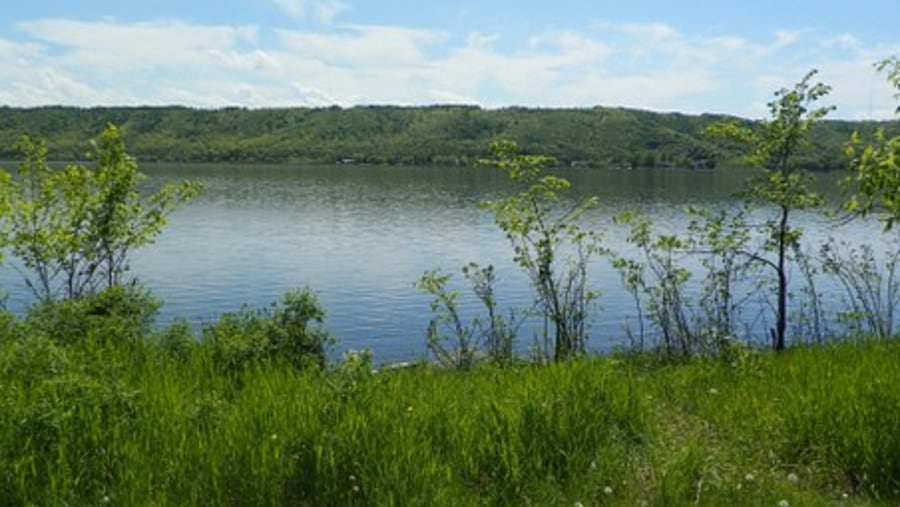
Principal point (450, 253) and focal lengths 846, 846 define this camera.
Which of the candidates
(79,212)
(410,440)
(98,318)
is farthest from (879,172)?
(79,212)

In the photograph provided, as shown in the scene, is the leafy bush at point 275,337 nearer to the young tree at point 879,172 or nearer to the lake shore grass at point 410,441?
the lake shore grass at point 410,441

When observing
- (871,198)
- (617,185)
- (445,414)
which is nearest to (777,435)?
(871,198)

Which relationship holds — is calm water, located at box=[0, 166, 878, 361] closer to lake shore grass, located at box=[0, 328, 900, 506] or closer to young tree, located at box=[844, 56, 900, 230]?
lake shore grass, located at box=[0, 328, 900, 506]

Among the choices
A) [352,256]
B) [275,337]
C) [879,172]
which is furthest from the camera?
[352,256]

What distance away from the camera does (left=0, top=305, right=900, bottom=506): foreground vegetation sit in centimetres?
573

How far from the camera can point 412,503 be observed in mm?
5695

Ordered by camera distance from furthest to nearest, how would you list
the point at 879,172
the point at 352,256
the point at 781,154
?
1. the point at 352,256
2. the point at 781,154
3. the point at 879,172

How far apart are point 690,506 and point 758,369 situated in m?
4.39

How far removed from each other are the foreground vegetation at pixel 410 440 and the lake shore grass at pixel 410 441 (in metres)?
0.01

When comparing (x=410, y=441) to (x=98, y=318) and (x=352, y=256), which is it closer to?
(x=98, y=318)

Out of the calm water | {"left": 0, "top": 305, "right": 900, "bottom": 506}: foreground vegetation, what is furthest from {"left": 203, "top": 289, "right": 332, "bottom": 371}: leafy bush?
the calm water

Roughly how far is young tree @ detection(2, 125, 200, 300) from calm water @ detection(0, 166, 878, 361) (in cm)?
722

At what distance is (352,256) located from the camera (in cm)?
4125

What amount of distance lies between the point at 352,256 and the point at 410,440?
3548 centimetres
